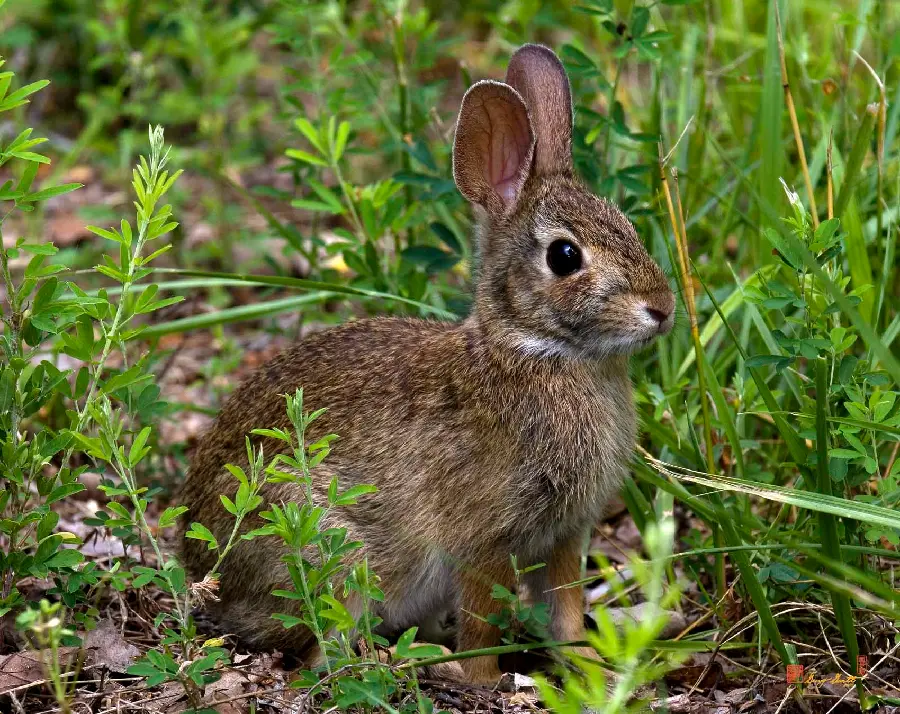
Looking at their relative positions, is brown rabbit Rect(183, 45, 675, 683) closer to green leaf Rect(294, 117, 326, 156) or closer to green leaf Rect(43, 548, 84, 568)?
green leaf Rect(43, 548, 84, 568)

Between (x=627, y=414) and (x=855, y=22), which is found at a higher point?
(x=855, y=22)

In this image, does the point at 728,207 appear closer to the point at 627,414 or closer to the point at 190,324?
the point at 627,414

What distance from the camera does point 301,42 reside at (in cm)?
605

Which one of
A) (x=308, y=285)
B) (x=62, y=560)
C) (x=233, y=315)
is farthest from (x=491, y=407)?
(x=62, y=560)

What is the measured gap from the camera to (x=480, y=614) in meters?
4.45

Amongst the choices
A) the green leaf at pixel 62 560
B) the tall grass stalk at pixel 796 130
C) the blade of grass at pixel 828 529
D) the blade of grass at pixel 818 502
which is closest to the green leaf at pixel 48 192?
the green leaf at pixel 62 560

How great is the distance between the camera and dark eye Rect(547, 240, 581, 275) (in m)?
4.39

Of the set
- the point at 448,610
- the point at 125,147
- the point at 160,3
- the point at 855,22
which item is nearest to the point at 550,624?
the point at 448,610

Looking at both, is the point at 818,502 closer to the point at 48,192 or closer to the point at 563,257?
the point at 563,257

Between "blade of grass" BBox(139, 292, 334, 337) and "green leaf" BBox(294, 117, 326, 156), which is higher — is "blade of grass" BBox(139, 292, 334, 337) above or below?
below

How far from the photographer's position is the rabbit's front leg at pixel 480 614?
176 inches

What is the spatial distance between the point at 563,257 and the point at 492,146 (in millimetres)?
629

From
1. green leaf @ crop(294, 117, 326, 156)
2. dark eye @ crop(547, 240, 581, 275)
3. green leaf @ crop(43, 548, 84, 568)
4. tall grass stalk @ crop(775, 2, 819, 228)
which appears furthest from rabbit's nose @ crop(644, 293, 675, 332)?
green leaf @ crop(43, 548, 84, 568)

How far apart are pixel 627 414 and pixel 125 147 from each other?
438 centimetres
